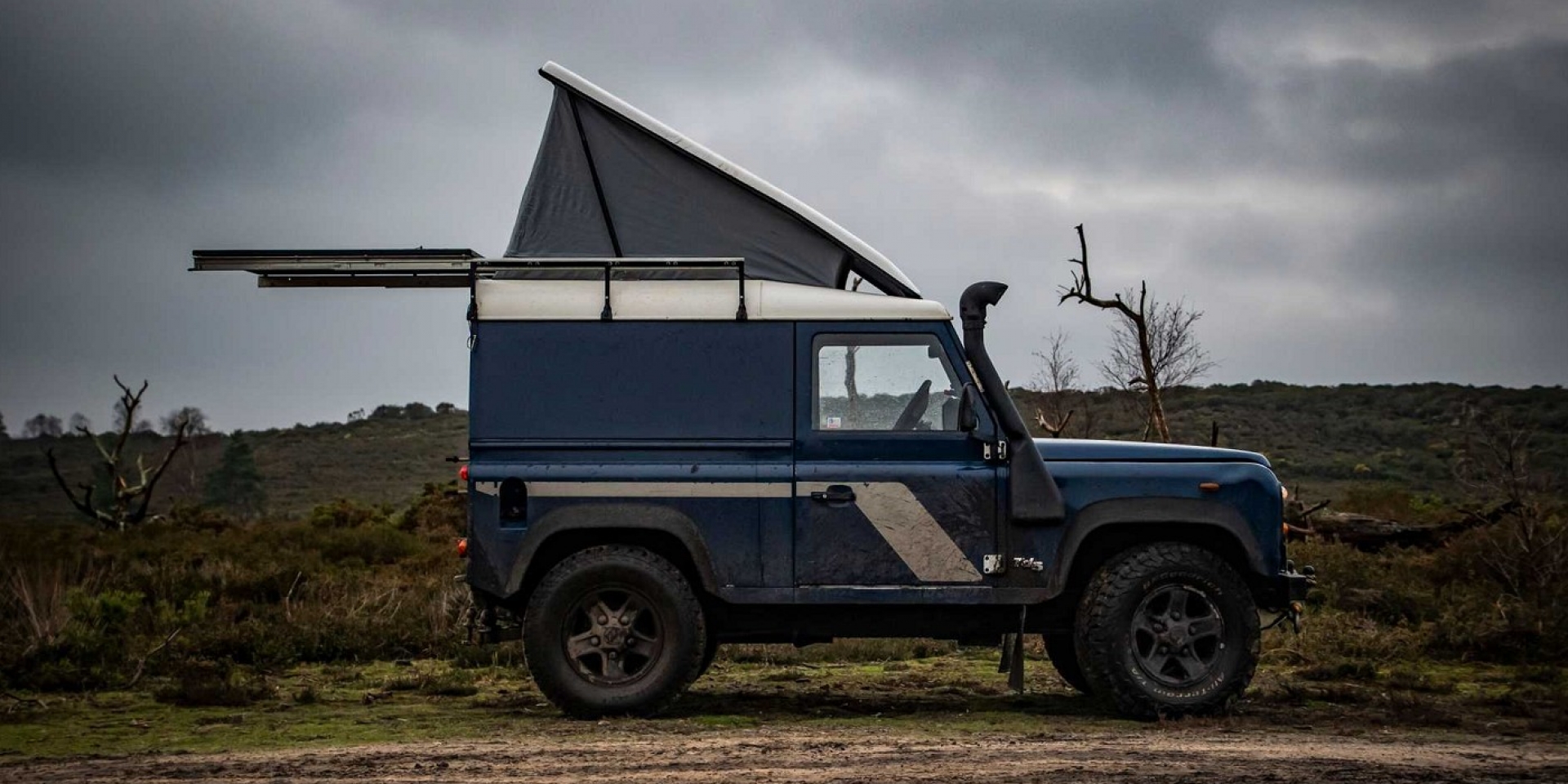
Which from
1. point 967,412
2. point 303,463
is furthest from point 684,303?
point 303,463

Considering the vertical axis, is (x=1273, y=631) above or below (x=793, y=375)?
below

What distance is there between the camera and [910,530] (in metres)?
8.85

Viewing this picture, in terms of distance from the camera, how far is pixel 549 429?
29.3 feet

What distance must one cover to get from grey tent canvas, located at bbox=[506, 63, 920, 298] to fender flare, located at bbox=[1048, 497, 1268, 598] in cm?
176

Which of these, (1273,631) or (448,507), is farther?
(448,507)

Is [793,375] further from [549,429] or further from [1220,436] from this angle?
[1220,436]

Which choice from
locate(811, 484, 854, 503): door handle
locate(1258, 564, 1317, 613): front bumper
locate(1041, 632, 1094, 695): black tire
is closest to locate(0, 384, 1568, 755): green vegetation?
locate(1041, 632, 1094, 695): black tire

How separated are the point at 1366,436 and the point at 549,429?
46.2 meters

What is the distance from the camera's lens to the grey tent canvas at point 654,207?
9.19 m

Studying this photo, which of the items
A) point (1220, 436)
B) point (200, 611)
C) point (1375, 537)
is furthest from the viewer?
point (1220, 436)

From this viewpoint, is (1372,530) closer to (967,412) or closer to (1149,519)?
(1149,519)

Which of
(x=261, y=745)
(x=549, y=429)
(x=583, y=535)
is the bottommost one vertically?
(x=261, y=745)

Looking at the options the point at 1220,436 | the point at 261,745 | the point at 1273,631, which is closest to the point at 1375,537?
the point at 1273,631

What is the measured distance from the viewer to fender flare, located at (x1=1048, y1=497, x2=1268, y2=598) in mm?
8820
